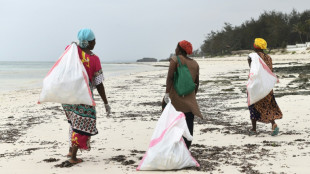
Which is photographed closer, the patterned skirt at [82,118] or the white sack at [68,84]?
the white sack at [68,84]

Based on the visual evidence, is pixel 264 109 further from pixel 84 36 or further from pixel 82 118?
pixel 84 36

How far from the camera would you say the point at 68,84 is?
4.37 meters

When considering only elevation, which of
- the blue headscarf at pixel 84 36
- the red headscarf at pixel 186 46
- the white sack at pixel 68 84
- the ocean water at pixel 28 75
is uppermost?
the blue headscarf at pixel 84 36

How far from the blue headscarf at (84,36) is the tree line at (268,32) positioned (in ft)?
176

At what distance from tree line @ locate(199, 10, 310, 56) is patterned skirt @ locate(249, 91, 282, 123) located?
51.0 m

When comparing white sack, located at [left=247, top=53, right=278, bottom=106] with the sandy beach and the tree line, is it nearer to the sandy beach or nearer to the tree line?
the sandy beach

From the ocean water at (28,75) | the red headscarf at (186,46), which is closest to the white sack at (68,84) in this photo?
the red headscarf at (186,46)

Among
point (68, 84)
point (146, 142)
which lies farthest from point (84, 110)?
point (146, 142)

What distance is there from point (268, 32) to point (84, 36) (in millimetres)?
64492

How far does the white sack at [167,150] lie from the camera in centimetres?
425

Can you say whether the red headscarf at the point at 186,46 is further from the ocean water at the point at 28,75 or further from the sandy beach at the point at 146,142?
the ocean water at the point at 28,75

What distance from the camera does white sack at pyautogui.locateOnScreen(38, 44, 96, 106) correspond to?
4.36 m

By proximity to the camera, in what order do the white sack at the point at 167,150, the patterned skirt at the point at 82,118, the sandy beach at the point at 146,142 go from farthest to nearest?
the patterned skirt at the point at 82,118 → the sandy beach at the point at 146,142 → the white sack at the point at 167,150

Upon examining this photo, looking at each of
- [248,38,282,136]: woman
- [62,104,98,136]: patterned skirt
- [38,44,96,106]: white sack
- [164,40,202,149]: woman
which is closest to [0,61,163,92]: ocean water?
[248,38,282,136]: woman
